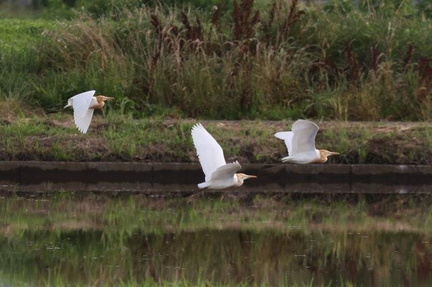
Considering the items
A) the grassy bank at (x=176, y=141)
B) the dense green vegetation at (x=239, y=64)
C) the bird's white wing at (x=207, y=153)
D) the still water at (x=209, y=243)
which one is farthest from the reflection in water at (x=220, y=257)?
the dense green vegetation at (x=239, y=64)

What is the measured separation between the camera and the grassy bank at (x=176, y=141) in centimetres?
1376

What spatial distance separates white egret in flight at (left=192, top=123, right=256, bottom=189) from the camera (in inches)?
441

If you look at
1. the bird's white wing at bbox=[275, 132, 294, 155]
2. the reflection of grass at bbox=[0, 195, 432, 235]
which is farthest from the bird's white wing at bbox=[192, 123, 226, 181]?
the bird's white wing at bbox=[275, 132, 294, 155]

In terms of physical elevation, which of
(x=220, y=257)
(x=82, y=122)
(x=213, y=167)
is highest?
(x=82, y=122)

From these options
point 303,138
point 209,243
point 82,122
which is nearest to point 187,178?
point 82,122

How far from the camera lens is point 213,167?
11.5 metres

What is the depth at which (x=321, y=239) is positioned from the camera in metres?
10.7

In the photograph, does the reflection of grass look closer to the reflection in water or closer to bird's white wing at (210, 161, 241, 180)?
the reflection in water

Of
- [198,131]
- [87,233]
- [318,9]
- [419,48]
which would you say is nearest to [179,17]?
[318,9]

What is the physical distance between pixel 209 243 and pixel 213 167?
1.25 meters

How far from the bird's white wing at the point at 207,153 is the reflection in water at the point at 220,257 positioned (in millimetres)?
718

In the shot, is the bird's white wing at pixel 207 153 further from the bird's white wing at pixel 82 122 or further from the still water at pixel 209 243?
the bird's white wing at pixel 82 122

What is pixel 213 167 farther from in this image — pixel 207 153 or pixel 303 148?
pixel 303 148

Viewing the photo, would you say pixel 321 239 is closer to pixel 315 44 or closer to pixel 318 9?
pixel 315 44
